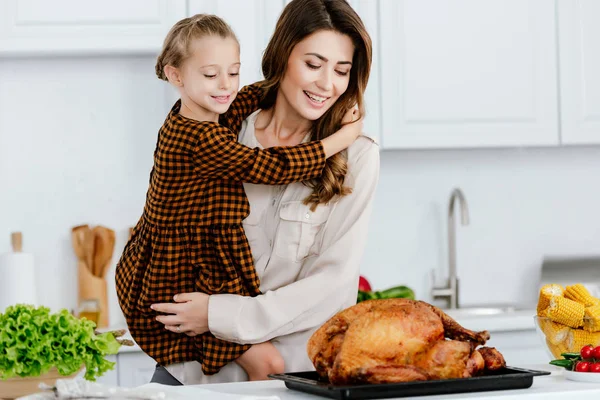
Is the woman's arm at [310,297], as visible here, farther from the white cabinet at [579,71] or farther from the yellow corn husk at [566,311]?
the white cabinet at [579,71]

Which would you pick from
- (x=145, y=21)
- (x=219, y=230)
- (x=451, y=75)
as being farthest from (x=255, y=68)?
(x=219, y=230)

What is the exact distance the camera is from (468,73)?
10.3ft

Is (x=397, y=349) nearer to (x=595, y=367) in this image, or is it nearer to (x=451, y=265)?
(x=595, y=367)

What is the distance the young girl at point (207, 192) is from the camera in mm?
1764

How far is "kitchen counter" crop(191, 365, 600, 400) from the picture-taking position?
1.17 metres

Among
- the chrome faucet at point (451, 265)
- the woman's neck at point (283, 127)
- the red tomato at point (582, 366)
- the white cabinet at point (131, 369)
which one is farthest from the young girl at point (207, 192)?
the chrome faucet at point (451, 265)

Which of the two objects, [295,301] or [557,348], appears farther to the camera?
[295,301]

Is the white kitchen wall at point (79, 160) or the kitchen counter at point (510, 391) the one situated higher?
the white kitchen wall at point (79, 160)

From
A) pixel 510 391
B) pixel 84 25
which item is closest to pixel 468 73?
pixel 84 25

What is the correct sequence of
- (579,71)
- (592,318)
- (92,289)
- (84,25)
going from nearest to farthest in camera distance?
(592,318) < (84,25) < (92,289) < (579,71)

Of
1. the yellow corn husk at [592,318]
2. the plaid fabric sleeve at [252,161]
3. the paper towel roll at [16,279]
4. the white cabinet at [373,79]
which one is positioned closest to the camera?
the yellow corn husk at [592,318]

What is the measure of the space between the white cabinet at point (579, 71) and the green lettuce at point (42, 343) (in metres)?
2.44

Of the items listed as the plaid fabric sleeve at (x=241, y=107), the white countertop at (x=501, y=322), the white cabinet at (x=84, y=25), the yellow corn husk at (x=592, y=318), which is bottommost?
the white countertop at (x=501, y=322)

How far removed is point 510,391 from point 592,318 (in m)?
0.31
